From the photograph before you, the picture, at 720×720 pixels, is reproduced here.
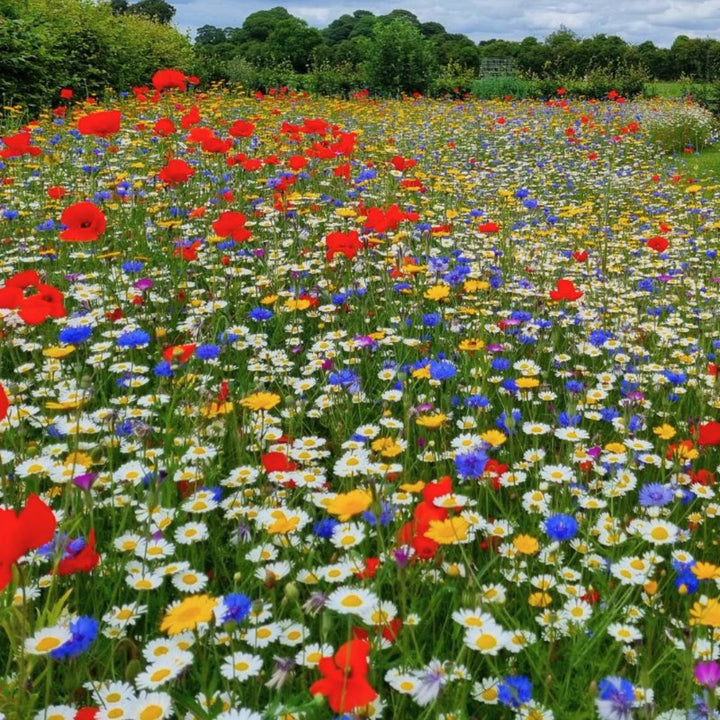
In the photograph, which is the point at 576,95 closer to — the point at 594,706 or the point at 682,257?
the point at 682,257

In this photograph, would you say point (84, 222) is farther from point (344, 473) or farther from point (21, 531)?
point (21, 531)

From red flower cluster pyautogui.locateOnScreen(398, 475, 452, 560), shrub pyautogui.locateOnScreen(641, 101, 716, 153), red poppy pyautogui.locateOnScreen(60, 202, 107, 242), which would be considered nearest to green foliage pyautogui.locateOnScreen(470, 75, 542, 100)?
shrub pyautogui.locateOnScreen(641, 101, 716, 153)

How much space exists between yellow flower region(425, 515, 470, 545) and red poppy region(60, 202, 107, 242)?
64.7 inches

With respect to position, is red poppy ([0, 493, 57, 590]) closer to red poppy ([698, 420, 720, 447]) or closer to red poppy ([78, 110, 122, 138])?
red poppy ([698, 420, 720, 447])

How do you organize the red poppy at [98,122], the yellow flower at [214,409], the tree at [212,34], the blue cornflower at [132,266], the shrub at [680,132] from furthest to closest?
the tree at [212,34] < the shrub at [680,132] < the blue cornflower at [132,266] < the red poppy at [98,122] < the yellow flower at [214,409]

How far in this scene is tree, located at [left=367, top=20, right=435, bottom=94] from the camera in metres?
19.1

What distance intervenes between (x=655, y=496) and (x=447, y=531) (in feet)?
2.45

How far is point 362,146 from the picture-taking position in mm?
7992

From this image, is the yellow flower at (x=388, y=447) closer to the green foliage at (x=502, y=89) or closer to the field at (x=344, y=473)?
the field at (x=344, y=473)

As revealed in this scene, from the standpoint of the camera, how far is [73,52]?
11430 millimetres

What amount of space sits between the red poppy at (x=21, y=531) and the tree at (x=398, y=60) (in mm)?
19666

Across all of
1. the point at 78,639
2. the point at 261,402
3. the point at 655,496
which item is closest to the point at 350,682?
the point at 78,639

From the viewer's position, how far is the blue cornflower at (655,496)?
173cm

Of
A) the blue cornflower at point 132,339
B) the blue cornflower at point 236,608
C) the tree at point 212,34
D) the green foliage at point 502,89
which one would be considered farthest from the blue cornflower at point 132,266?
the tree at point 212,34
